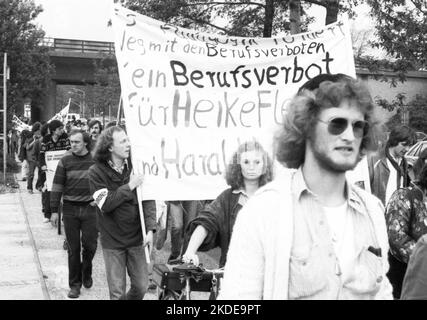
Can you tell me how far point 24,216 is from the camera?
1274 cm

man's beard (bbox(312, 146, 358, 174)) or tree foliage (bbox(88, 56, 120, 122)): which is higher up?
tree foliage (bbox(88, 56, 120, 122))

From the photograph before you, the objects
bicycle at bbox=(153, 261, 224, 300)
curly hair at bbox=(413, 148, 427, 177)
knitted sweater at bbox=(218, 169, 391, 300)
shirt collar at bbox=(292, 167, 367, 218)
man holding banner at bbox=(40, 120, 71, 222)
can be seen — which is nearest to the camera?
knitted sweater at bbox=(218, 169, 391, 300)

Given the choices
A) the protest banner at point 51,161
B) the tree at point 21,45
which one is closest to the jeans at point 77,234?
the protest banner at point 51,161

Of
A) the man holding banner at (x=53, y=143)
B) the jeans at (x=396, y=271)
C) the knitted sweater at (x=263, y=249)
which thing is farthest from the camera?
the man holding banner at (x=53, y=143)

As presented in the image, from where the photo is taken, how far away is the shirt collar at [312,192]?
2209 mm

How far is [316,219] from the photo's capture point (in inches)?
85.7

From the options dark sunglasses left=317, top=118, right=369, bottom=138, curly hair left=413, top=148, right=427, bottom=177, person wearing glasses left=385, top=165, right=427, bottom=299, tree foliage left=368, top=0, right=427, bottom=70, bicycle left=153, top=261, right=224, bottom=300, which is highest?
tree foliage left=368, top=0, right=427, bottom=70

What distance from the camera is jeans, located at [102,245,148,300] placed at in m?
5.29

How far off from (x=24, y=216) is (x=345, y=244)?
37.0 feet

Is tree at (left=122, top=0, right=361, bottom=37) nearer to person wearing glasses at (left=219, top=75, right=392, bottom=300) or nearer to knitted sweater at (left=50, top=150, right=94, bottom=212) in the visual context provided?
knitted sweater at (left=50, top=150, right=94, bottom=212)

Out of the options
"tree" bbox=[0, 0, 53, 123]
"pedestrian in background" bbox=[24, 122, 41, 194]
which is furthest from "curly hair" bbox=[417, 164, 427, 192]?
"tree" bbox=[0, 0, 53, 123]

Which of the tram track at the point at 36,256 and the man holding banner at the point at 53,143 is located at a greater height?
the man holding banner at the point at 53,143

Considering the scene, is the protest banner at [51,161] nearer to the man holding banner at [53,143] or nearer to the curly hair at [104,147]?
the man holding banner at [53,143]

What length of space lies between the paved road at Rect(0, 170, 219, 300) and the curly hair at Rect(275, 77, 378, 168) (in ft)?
10.1
